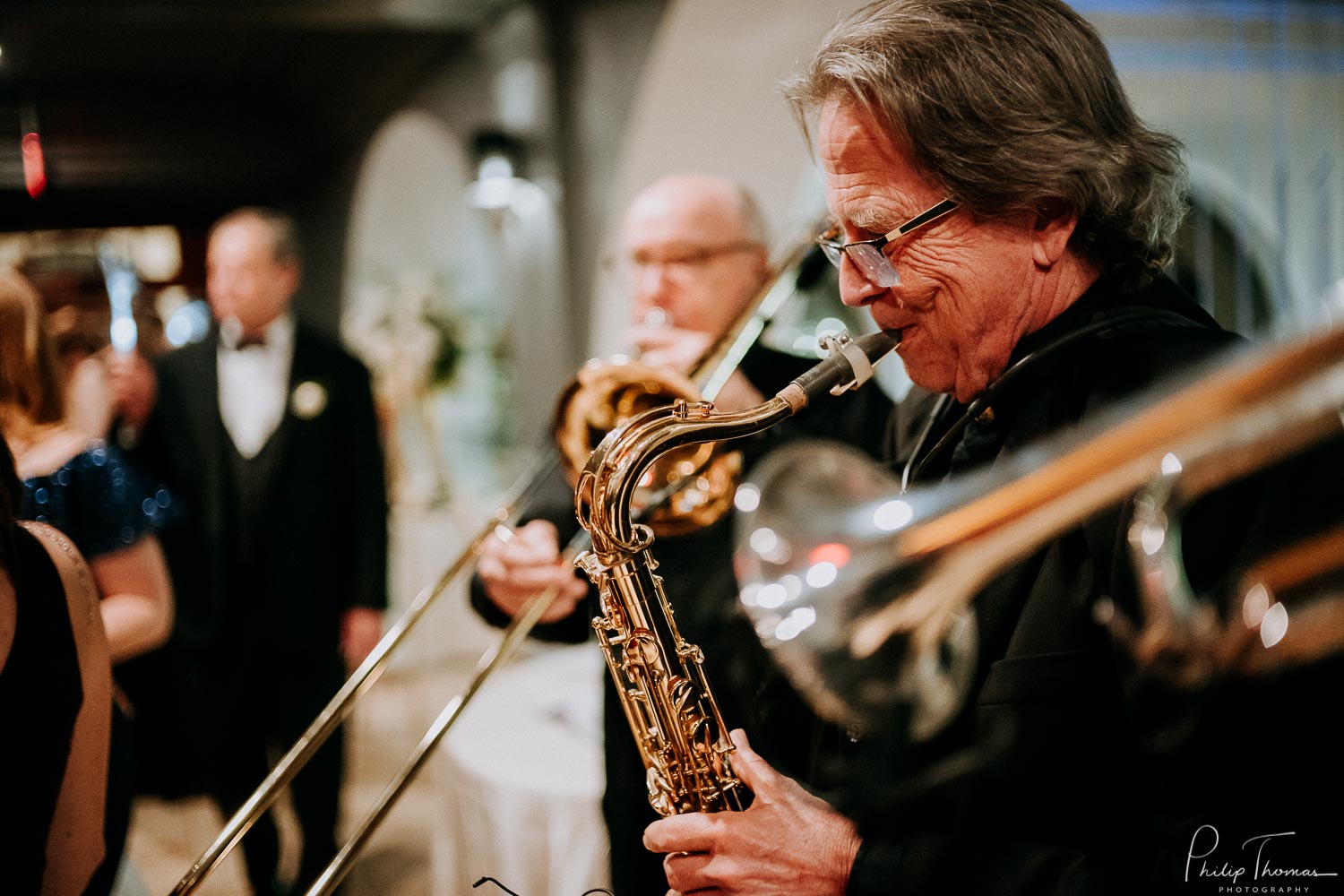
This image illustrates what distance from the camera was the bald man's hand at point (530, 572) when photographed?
1734mm

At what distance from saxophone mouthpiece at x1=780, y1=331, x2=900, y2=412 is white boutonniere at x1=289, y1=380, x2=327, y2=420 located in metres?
2.26

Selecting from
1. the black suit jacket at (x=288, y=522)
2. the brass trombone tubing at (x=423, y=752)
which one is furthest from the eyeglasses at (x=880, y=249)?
the black suit jacket at (x=288, y=522)

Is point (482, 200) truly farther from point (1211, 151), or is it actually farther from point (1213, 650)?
point (1213, 650)

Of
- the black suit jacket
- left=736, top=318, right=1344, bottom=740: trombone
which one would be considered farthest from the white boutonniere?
left=736, top=318, right=1344, bottom=740: trombone

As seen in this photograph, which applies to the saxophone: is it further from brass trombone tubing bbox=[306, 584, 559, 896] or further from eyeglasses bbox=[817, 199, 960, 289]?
brass trombone tubing bbox=[306, 584, 559, 896]

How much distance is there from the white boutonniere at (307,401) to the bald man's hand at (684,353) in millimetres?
1429

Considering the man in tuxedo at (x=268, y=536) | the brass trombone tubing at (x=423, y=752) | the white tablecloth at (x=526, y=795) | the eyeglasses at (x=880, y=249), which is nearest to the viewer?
the eyeglasses at (x=880, y=249)

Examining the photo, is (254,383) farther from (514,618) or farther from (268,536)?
(514,618)

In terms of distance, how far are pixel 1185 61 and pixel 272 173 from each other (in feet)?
18.9

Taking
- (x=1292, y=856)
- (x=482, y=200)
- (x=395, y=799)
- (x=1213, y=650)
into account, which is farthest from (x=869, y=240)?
(x=482, y=200)

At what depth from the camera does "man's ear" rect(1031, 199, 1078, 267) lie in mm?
1118

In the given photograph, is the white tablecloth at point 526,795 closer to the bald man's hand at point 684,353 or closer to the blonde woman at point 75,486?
the bald man's hand at point 684,353

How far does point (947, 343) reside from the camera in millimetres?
1176

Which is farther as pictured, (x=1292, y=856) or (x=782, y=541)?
(x=782, y=541)
